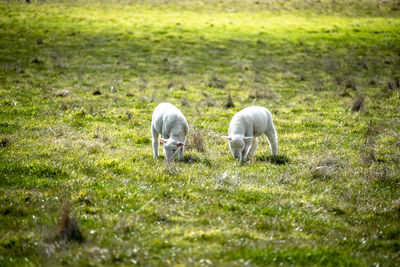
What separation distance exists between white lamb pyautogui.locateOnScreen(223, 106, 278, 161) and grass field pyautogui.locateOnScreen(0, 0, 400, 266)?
0.37 meters

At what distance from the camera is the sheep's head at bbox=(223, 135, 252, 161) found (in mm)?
8484

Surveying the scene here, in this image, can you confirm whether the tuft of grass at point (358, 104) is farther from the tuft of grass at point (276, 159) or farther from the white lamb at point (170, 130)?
the white lamb at point (170, 130)

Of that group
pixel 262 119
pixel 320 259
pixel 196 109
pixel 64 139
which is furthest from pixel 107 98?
pixel 320 259

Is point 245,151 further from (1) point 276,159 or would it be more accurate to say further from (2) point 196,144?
(2) point 196,144

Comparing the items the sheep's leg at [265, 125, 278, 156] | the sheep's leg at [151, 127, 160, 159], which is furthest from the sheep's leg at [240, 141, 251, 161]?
the sheep's leg at [151, 127, 160, 159]

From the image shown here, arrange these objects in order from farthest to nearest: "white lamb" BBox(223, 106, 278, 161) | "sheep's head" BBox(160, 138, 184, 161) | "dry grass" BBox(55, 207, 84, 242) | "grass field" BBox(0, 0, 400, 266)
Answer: "white lamb" BBox(223, 106, 278, 161)
"sheep's head" BBox(160, 138, 184, 161)
"grass field" BBox(0, 0, 400, 266)
"dry grass" BBox(55, 207, 84, 242)

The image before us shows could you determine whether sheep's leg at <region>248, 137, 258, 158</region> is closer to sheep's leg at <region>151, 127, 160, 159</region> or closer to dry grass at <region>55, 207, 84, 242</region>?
sheep's leg at <region>151, 127, 160, 159</region>

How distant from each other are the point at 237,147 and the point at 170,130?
1761 millimetres

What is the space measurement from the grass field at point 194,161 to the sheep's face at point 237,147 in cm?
25

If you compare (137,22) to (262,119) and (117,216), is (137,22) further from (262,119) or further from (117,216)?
(117,216)

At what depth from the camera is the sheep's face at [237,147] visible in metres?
8.50

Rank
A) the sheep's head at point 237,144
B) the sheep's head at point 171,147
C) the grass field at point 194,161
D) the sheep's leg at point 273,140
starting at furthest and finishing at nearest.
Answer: the sheep's leg at point 273,140, the sheep's head at point 237,144, the sheep's head at point 171,147, the grass field at point 194,161

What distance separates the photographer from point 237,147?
8.63m

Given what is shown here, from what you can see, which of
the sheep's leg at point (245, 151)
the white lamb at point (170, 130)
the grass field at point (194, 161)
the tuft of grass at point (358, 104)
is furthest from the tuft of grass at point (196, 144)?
the tuft of grass at point (358, 104)
